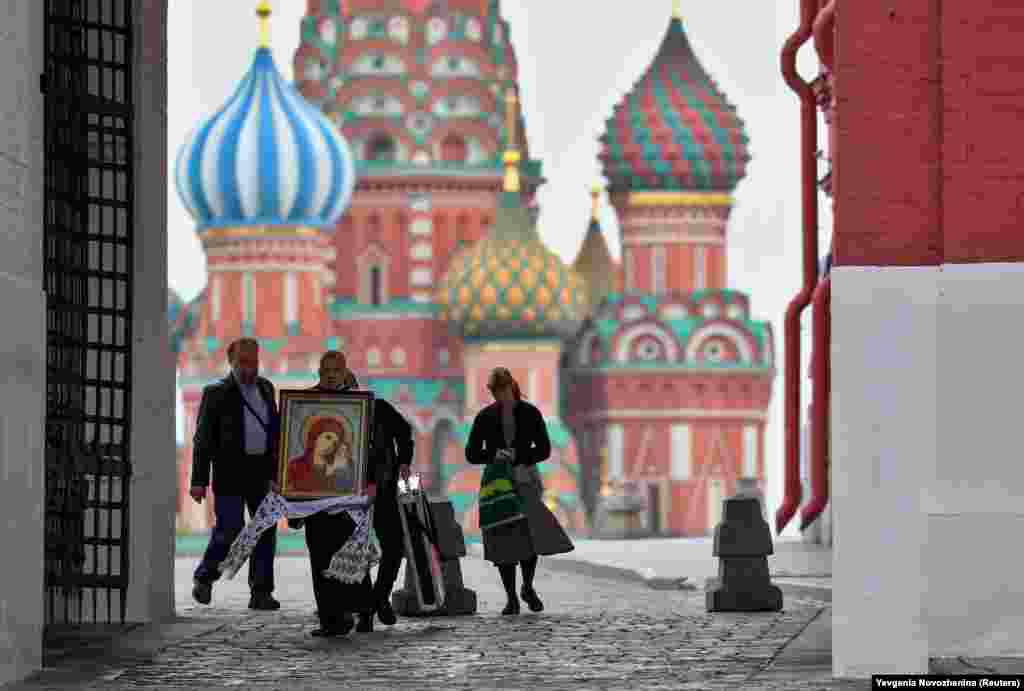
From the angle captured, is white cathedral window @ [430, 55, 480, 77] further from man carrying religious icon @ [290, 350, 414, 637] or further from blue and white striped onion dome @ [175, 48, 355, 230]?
man carrying religious icon @ [290, 350, 414, 637]

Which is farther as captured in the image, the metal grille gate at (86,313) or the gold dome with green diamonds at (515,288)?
the gold dome with green diamonds at (515,288)

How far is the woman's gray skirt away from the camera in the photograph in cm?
1641

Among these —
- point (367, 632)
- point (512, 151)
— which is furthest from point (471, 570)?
point (512, 151)

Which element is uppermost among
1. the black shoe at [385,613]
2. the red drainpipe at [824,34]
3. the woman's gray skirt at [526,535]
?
the red drainpipe at [824,34]

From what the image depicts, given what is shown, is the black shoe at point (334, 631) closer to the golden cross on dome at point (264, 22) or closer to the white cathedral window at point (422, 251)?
the golden cross on dome at point (264, 22)

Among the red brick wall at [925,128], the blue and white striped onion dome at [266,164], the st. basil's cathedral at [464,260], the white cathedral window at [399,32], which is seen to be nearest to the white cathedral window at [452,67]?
the st. basil's cathedral at [464,260]

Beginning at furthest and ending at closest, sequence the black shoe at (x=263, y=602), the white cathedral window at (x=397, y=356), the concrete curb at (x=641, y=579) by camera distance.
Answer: the white cathedral window at (x=397, y=356), the concrete curb at (x=641, y=579), the black shoe at (x=263, y=602)

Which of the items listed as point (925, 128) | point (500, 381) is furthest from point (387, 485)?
point (925, 128)

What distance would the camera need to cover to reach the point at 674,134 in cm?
11050

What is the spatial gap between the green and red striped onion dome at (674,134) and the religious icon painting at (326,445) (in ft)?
313

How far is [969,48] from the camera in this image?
38.4 feet

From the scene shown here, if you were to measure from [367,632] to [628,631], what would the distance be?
1.18m

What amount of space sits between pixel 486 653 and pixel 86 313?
2818mm

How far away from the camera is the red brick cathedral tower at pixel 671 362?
10656 cm
